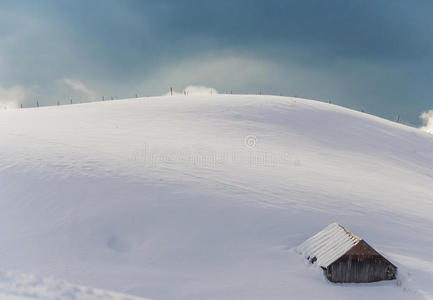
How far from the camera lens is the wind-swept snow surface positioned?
404 inches

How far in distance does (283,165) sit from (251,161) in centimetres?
193

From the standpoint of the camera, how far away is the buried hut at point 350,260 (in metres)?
10.6

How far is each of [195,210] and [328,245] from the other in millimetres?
5101

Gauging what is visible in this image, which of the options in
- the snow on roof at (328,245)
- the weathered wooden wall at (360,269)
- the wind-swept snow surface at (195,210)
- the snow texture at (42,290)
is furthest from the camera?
the snow on roof at (328,245)

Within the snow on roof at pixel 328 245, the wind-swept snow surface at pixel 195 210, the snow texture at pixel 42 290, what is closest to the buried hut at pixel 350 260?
the snow on roof at pixel 328 245

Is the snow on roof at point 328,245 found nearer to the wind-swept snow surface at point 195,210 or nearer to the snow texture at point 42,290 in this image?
the wind-swept snow surface at point 195,210

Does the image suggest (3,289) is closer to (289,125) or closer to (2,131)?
(2,131)

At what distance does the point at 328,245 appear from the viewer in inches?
439

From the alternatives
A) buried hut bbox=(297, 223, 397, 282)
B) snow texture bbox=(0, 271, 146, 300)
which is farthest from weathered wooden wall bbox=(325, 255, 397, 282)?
snow texture bbox=(0, 271, 146, 300)

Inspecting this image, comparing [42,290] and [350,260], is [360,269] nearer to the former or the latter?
[350,260]

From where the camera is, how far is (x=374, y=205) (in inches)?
606

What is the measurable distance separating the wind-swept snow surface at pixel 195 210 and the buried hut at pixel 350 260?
1.06 feet

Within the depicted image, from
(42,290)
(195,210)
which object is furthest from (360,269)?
(42,290)

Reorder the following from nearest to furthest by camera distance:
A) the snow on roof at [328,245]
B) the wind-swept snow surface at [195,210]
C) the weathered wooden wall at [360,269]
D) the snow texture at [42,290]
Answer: the snow texture at [42,290] → the wind-swept snow surface at [195,210] → the weathered wooden wall at [360,269] → the snow on roof at [328,245]
